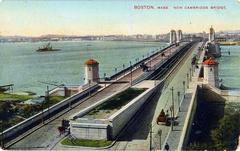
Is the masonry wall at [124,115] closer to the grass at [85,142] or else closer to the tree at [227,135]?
the grass at [85,142]

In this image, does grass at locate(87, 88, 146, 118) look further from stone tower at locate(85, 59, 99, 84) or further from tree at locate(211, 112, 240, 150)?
tree at locate(211, 112, 240, 150)

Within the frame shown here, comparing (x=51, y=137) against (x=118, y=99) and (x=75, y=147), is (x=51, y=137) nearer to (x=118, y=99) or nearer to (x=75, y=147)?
(x=75, y=147)

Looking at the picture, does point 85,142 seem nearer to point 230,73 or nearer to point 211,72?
point 211,72

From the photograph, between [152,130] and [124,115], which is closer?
[152,130]

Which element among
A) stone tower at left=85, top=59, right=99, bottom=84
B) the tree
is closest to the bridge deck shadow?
the tree

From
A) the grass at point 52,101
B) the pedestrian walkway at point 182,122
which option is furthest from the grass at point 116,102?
the grass at point 52,101

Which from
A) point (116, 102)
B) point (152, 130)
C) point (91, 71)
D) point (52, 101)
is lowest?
point (152, 130)

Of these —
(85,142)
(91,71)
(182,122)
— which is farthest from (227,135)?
(91,71)

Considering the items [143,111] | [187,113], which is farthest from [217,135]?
[143,111]
